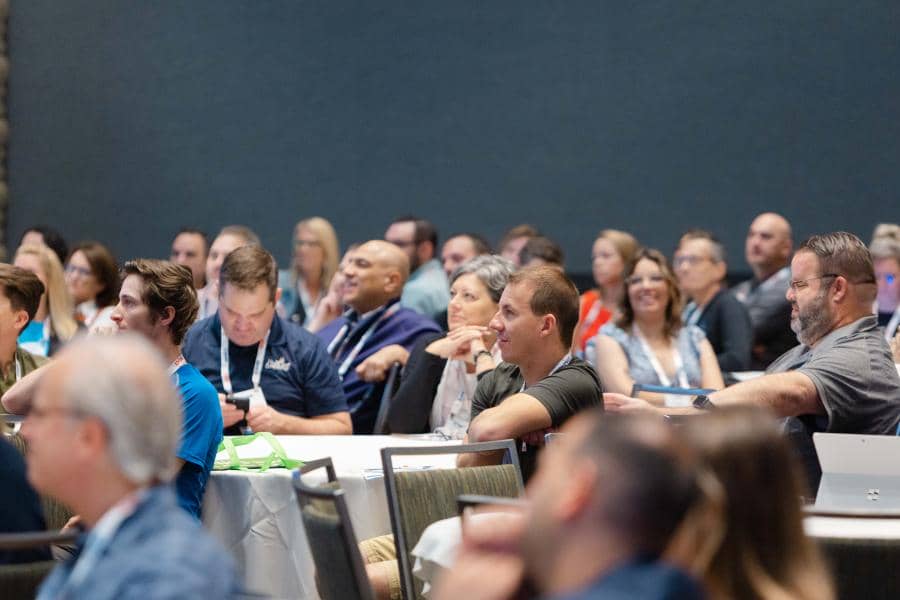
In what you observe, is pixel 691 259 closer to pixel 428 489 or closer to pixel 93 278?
pixel 93 278

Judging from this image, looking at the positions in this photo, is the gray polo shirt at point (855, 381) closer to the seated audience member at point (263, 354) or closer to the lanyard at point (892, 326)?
the seated audience member at point (263, 354)

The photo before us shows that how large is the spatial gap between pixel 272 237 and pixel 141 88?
5.91ft

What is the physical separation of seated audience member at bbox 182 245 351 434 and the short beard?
1.90 metres

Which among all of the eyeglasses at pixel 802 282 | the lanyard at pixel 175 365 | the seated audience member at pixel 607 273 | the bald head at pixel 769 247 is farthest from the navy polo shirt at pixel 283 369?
the bald head at pixel 769 247

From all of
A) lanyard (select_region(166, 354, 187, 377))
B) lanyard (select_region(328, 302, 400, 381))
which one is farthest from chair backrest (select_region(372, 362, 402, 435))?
lanyard (select_region(166, 354, 187, 377))

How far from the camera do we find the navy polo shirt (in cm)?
488

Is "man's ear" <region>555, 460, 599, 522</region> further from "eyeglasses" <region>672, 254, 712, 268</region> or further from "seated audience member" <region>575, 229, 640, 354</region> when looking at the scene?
"eyeglasses" <region>672, 254, 712, 268</region>

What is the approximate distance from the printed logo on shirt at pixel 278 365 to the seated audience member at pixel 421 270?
83.2 inches

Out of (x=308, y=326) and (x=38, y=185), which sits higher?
(x=38, y=185)

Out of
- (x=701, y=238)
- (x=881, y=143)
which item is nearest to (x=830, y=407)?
(x=701, y=238)

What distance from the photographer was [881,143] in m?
8.79

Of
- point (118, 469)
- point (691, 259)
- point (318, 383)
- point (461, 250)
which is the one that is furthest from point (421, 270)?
point (118, 469)

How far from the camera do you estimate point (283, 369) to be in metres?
4.89

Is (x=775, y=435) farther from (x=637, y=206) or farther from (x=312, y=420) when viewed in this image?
(x=637, y=206)
